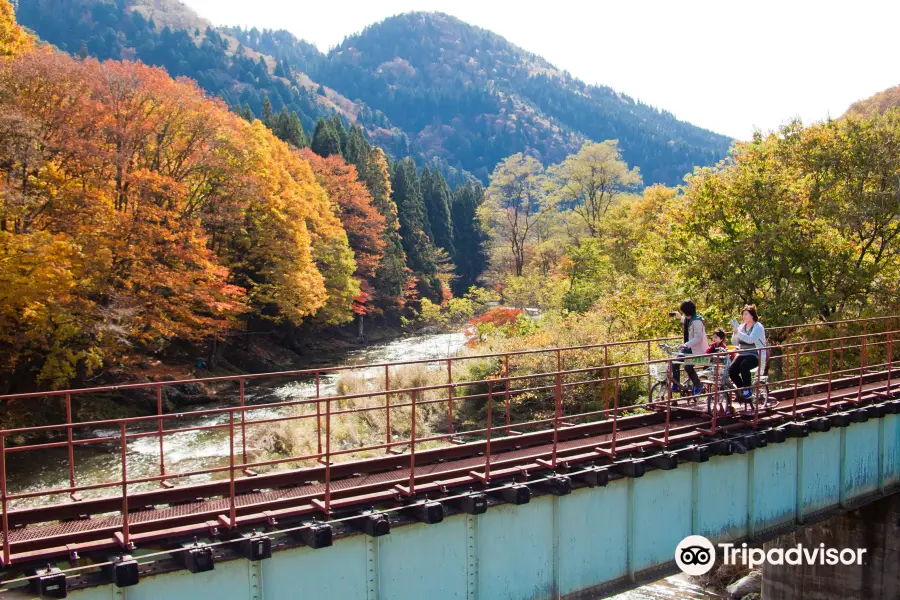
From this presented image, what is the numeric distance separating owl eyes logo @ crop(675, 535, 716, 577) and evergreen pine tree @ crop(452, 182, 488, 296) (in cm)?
8037

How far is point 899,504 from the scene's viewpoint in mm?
14539

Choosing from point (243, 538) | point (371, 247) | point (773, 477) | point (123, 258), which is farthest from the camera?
point (371, 247)

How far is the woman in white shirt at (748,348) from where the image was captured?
39.4ft

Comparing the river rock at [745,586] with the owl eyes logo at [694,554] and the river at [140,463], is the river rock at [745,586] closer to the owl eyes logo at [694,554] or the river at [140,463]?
the river at [140,463]

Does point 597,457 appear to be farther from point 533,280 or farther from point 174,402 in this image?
point 533,280

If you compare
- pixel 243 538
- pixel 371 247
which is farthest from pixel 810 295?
pixel 371 247

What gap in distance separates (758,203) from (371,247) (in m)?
40.2

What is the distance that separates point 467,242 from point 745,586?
262 feet

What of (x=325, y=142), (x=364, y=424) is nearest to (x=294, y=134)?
(x=325, y=142)

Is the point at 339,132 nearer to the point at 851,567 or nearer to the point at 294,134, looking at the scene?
the point at 294,134

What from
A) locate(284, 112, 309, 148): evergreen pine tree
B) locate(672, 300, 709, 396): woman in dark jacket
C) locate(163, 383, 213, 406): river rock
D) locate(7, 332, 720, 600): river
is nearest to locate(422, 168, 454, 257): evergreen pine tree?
locate(284, 112, 309, 148): evergreen pine tree

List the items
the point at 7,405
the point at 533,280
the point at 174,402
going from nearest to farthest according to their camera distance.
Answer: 1. the point at 7,405
2. the point at 174,402
3. the point at 533,280

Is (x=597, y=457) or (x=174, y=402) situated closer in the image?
(x=597, y=457)

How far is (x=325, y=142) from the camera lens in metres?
66.4
